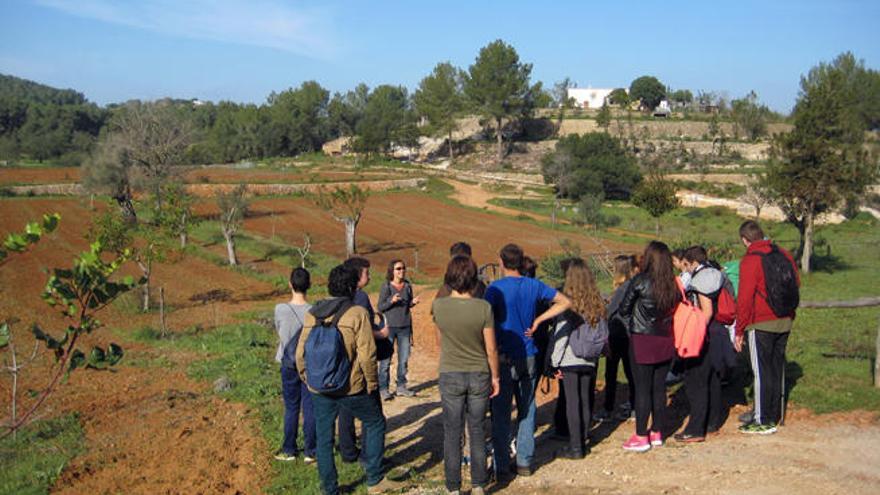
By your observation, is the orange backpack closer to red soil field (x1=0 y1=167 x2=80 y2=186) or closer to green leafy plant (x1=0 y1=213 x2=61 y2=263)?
green leafy plant (x1=0 y1=213 x2=61 y2=263)

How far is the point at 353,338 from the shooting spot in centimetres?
543

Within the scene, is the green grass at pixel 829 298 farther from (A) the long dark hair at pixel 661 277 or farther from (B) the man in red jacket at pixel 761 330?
(A) the long dark hair at pixel 661 277

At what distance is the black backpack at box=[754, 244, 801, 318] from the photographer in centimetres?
645

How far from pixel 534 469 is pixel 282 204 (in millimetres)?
44409

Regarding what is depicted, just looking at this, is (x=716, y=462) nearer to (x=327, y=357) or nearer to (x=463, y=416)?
(x=463, y=416)

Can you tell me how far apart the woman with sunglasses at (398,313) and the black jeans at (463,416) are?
244 centimetres

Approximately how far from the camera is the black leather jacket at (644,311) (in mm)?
6039

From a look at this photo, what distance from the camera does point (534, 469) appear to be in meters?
5.99

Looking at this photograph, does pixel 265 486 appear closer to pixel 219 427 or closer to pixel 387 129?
pixel 219 427

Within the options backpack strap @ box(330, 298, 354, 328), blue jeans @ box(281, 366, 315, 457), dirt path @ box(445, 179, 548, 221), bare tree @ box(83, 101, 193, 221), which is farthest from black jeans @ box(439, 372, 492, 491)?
dirt path @ box(445, 179, 548, 221)

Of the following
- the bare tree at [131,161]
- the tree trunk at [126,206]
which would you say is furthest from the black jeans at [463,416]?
the bare tree at [131,161]

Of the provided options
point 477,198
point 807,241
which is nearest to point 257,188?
point 477,198

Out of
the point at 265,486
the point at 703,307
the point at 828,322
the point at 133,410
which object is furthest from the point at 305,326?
the point at 828,322

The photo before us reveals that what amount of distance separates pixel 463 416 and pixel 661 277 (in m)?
1.92
